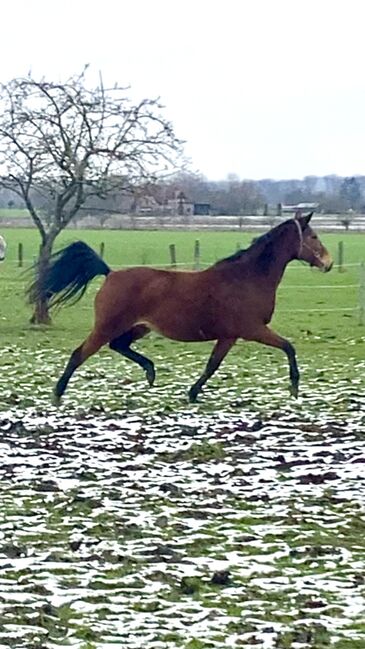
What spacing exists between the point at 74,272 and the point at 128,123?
9742 millimetres

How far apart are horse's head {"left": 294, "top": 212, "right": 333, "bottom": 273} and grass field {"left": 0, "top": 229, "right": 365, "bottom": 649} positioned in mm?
1195

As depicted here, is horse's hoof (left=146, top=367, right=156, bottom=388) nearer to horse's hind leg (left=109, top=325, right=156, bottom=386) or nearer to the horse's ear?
horse's hind leg (left=109, top=325, right=156, bottom=386)

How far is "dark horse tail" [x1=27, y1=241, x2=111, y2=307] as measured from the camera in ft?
36.2

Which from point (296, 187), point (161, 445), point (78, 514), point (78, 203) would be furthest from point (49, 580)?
point (296, 187)

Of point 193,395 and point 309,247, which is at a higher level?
point 309,247

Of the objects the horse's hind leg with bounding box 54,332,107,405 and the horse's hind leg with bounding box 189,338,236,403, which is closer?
the horse's hind leg with bounding box 54,332,107,405

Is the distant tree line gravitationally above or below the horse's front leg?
above

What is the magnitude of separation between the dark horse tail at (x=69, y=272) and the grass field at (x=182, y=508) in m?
0.94

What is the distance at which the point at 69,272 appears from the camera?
11.1m

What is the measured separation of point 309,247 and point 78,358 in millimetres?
2390

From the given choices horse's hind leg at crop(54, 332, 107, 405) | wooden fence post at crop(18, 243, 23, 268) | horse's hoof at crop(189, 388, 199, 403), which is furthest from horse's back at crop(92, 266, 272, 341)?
wooden fence post at crop(18, 243, 23, 268)

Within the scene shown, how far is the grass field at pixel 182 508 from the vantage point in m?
4.70

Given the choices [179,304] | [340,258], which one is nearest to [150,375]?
[179,304]

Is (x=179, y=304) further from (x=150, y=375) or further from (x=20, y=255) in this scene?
(x=20, y=255)
